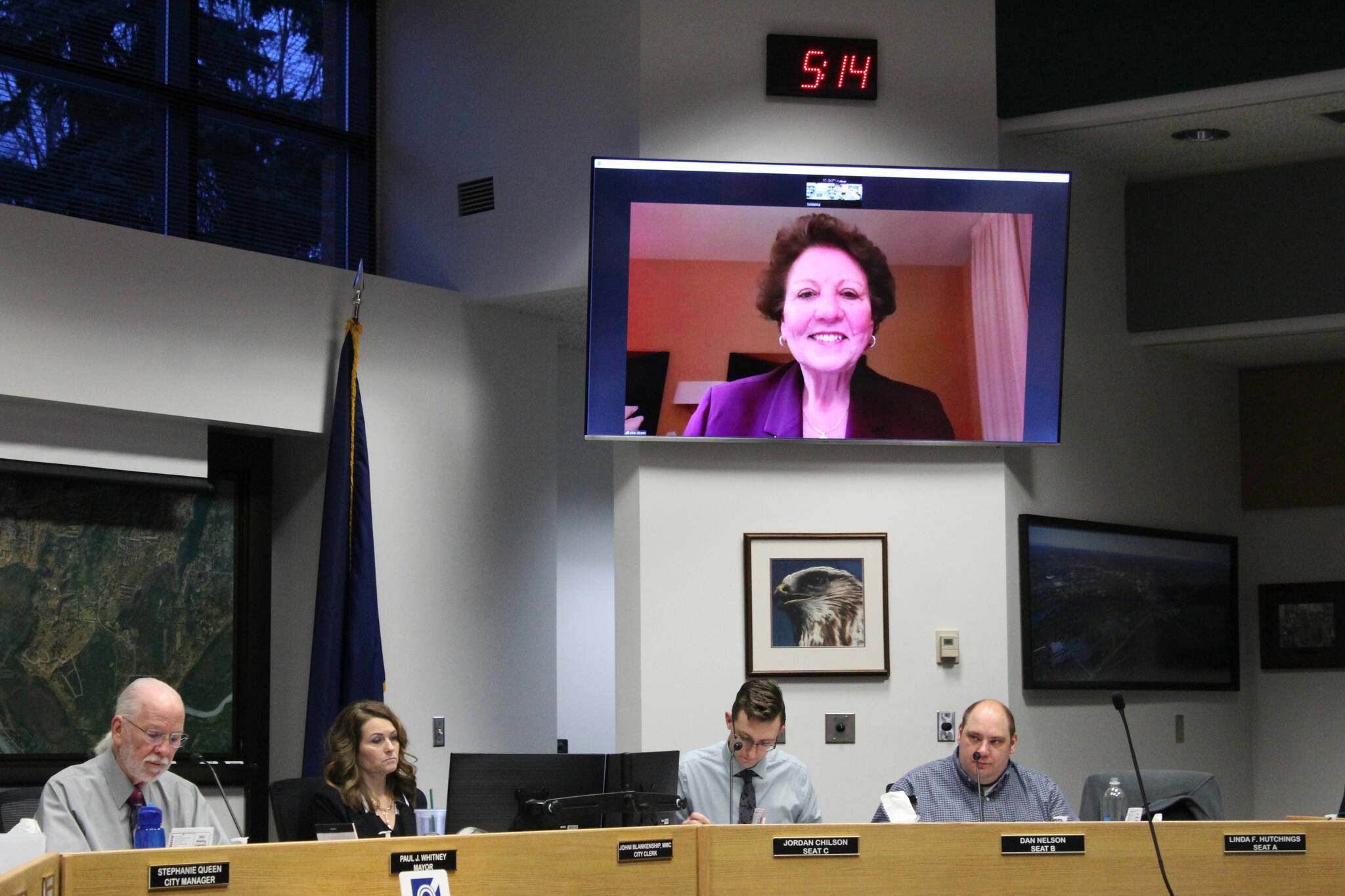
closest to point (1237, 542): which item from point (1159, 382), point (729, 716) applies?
point (1159, 382)

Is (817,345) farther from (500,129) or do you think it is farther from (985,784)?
(985,784)

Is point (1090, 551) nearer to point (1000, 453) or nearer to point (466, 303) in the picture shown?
point (1000, 453)

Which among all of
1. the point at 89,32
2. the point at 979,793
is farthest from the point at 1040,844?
the point at 89,32

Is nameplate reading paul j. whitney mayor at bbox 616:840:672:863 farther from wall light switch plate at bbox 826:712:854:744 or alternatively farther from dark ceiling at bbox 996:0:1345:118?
dark ceiling at bbox 996:0:1345:118

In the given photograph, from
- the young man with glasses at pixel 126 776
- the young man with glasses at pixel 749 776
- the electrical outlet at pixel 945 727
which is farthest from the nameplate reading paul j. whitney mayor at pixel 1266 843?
the young man with glasses at pixel 126 776

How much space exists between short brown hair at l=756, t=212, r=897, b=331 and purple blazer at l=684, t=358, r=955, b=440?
0.70 ft

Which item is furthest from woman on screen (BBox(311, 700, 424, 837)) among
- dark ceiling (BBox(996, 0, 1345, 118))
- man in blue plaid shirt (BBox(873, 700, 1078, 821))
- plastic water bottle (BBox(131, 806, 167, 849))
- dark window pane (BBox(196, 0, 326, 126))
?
dark ceiling (BBox(996, 0, 1345, 118))

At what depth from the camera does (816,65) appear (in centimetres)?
596

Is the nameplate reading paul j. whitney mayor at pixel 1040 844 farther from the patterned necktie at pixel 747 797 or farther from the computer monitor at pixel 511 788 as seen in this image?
the patterned necktie at pixel 747 797

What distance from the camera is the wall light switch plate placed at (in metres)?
5.75

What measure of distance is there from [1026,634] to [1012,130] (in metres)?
1.94

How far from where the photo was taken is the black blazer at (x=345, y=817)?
14.2ft

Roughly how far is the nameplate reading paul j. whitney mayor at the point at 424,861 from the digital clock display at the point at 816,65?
3.58 meters

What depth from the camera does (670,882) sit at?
3406 mm
